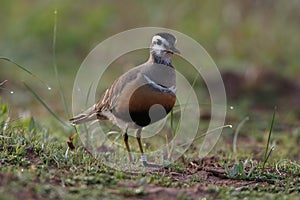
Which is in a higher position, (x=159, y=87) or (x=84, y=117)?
(x=159, y=87)

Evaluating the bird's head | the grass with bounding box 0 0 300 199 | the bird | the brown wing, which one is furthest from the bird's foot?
the bird's head

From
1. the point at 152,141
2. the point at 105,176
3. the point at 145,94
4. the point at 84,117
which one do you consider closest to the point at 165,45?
the point at 145,94

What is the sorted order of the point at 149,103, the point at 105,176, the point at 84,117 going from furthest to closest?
1. the point at 84,117
2. the point at 149,103
3. the point at 105,176

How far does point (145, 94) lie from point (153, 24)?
260 inches

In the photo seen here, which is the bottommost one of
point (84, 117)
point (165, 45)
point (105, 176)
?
point (105, 176)

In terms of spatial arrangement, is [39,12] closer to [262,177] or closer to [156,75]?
[156,75]

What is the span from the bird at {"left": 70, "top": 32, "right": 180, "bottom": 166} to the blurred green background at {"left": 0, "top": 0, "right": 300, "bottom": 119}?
4.31 m

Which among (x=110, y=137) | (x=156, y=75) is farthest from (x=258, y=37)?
(x=156, y=75)

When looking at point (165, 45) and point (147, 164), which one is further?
point (165, 45)

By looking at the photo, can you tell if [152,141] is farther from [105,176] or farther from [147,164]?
[105,176]

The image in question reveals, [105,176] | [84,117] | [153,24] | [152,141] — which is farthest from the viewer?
[153,24]

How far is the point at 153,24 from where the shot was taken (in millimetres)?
11344

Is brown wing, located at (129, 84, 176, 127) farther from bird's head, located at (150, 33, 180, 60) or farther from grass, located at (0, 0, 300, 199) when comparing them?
bird's head, located at (150, 33, 180, 60)

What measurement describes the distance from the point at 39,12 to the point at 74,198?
25.6 ft
